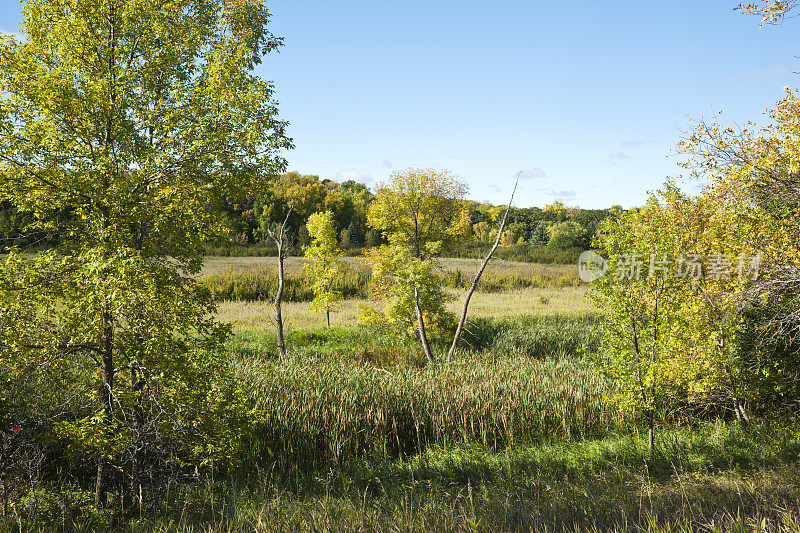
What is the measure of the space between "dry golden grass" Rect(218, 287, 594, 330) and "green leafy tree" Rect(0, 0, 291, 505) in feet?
46.9

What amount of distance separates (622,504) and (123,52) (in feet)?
24.0

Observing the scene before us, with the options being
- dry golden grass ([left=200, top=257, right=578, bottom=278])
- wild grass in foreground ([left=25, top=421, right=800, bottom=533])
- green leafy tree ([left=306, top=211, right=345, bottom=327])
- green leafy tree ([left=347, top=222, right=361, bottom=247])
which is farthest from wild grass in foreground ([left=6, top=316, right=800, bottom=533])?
green leafy tree ([left=347, top=222, right=361, bottom=247])

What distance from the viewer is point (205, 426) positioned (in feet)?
18.3

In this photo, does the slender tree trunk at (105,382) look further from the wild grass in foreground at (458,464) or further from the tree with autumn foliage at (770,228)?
the tree with autumn foliage at (770,228)

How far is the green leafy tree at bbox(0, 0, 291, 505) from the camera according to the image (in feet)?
16.6

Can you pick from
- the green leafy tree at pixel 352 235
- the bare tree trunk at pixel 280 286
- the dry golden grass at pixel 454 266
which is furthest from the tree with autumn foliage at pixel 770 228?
the green leafy tree at pixel 352 235

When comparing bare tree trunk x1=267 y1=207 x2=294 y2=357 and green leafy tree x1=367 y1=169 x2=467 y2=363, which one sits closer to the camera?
bare tree trunk x1=267 y1=207 x2=294 y2=357

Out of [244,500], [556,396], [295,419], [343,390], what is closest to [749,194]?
[556,396]

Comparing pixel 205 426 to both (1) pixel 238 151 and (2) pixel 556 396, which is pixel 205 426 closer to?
(1) pixel 238 151

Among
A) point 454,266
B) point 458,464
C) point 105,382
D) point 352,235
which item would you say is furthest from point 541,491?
point 352,235

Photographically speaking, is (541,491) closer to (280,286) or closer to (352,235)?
(280,286)

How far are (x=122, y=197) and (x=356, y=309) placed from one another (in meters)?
15.9

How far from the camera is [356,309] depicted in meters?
20.7

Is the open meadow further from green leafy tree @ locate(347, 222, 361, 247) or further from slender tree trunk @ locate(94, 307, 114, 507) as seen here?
green leafy tree @ locate(347, 222, 361, 247)
